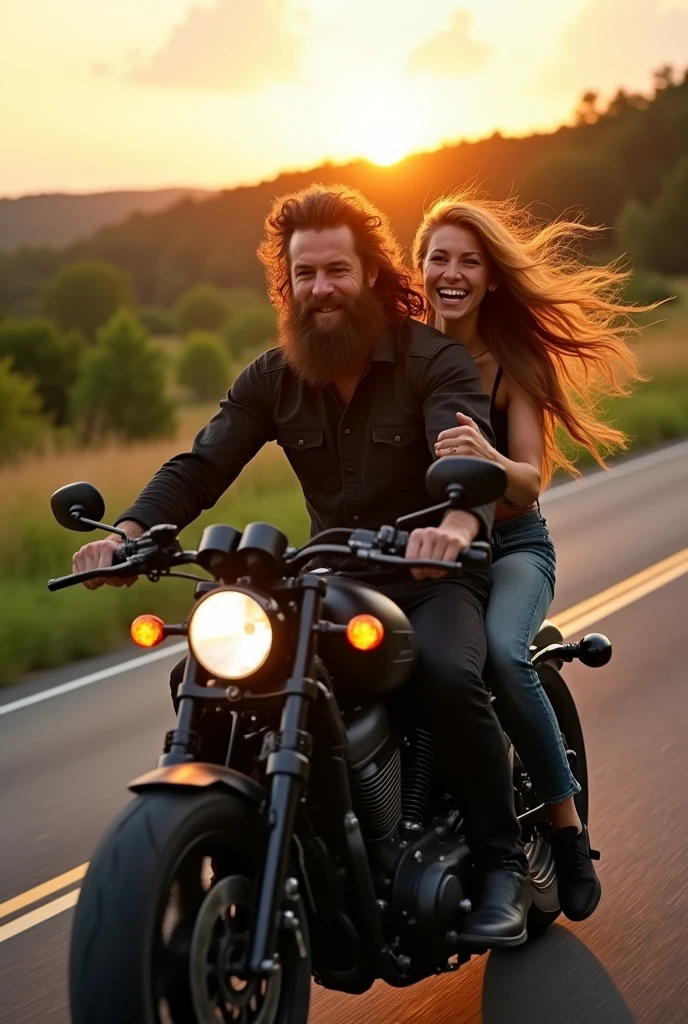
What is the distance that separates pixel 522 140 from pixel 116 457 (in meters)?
92.6

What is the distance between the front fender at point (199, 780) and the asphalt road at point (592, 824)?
1.15m

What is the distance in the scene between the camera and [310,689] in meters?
3.19

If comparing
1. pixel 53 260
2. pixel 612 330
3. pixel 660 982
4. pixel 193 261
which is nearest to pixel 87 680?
pixel 612 330

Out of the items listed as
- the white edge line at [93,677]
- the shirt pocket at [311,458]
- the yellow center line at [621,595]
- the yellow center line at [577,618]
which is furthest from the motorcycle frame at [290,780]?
the yellow center line at [621,595]

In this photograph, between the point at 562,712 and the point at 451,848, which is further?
the point at 562,712

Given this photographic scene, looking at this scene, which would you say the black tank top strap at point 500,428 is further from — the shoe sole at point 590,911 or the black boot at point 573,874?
the shoe sole at point 590,911

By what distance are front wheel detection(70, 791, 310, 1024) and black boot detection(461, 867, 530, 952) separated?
2.12 ft

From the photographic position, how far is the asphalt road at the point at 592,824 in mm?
4098

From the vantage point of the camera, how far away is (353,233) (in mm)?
4312

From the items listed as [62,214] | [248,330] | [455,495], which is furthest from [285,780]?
[248,330]

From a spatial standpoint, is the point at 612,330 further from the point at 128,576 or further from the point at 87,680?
the point at 87,680

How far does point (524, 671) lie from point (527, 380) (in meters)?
1.17

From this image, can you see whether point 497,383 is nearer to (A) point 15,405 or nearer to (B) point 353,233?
(B) point 353,233

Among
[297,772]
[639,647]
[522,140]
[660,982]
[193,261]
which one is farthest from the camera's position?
[522,140]
